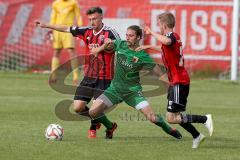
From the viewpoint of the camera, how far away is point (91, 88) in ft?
38.5

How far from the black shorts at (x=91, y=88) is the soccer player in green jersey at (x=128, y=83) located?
27 cm

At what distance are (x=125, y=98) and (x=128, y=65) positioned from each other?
46 centimetres

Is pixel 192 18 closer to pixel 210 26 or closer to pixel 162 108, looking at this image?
pixel 210 26

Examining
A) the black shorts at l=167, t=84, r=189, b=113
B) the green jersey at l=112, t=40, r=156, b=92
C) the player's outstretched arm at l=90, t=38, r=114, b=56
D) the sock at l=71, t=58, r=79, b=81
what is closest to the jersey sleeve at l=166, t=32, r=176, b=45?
the black shorts at l=167, t=84, r=189, b=113

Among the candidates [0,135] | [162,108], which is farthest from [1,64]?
[0,135]

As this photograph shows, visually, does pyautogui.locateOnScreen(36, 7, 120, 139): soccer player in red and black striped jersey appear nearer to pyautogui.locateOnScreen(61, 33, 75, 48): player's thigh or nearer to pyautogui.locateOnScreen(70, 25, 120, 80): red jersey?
pyautogui.locateOnScreen(70, 25, 120, 80): red jersey

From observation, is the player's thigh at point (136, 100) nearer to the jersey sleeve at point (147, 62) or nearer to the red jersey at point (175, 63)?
the jersey sleeve at point (147, 62)

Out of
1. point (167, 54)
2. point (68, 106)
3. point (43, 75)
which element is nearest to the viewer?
point (167, 54)

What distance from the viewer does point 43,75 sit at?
22.6 metres

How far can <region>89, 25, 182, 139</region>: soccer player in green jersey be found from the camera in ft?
36.7

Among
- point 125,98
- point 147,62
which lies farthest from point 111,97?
point 147,62

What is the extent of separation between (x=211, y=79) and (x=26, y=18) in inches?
218

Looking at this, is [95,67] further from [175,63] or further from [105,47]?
[175,63]

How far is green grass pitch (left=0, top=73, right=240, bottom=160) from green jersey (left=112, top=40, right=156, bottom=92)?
743mm
